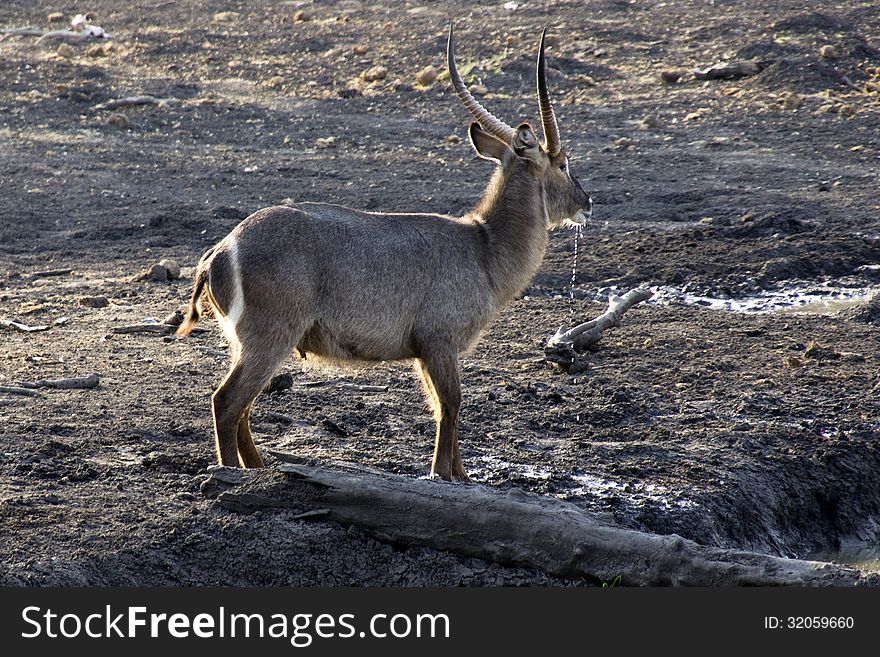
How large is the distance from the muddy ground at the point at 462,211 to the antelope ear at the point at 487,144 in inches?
57.0

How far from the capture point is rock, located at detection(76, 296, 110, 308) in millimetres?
9383

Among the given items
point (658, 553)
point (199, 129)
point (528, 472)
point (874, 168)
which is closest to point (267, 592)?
point (658, 553)

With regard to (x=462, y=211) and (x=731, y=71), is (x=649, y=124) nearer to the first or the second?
(x=731, y=71)

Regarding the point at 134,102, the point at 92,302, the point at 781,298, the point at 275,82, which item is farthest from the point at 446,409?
the point at 275,82

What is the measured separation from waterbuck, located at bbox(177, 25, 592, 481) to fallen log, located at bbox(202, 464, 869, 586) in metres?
0.45

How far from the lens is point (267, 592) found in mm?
4738

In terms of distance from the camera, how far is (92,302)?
9398mm

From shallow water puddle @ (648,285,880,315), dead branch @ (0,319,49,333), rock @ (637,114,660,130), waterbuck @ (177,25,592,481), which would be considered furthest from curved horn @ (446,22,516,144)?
rock @ (637,114,660,130)

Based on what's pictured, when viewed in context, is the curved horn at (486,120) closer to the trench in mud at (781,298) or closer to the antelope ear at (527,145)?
the antelope ear at (527,145)

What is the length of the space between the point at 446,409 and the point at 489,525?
886mm

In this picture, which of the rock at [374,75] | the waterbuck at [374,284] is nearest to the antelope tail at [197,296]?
the waterbuck at [374,284]

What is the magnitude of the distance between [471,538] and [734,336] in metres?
4.01

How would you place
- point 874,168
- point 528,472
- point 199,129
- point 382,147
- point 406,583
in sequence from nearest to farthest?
point 406,583 < point 528,472 < point 874,168 < point 382,147 < point 199,129

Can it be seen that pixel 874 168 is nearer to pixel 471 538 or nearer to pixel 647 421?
pixel 647 421
